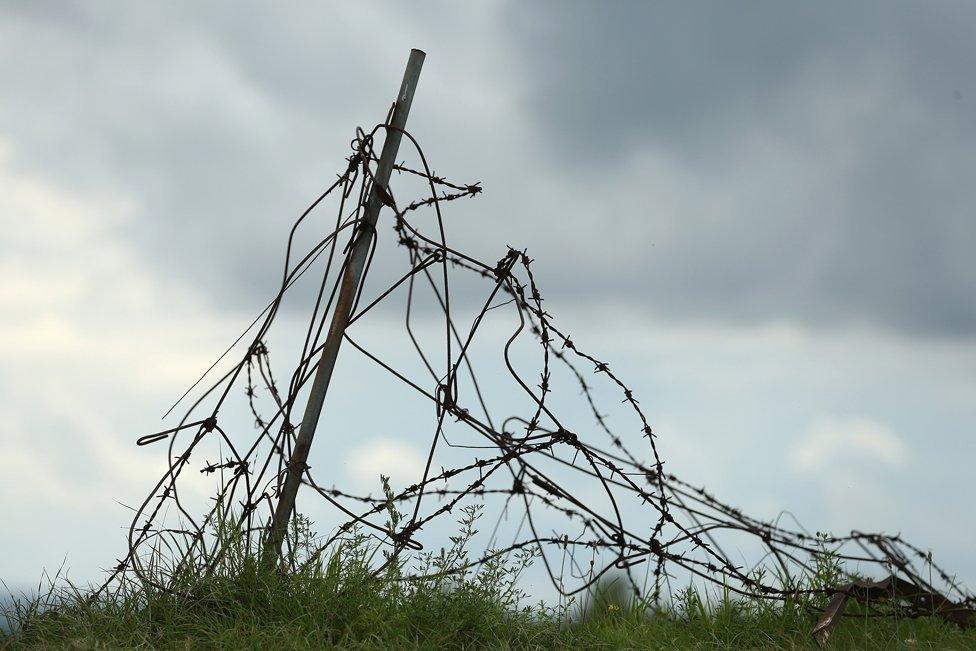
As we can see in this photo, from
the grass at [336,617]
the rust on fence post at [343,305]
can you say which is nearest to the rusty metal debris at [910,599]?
the grass at [336,617]

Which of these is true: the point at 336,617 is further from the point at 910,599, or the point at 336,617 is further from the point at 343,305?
the point at 910,599

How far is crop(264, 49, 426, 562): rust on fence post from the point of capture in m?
4.52

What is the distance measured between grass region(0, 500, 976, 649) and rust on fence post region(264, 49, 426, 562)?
119 mm

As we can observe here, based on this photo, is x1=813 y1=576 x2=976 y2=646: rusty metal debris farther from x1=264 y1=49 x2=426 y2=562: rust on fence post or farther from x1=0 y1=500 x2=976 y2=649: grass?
x1=264 y1=49 x2=426 y2=562: rust on fence post

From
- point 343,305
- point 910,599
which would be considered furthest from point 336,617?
point 910,599

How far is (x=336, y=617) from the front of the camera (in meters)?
4.34

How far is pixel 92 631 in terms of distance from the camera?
436 cm

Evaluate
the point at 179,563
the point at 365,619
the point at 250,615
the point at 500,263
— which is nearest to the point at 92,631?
the point at 179,563

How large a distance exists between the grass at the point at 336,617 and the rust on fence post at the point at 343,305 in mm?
119

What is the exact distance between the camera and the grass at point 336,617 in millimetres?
4234

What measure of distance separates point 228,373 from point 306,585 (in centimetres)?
112

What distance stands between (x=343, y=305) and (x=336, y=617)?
147cm

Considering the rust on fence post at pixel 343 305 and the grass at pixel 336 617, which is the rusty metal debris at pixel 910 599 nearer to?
the grass at pixel 336 617

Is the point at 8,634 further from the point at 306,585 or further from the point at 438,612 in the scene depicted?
the point at 438,612
